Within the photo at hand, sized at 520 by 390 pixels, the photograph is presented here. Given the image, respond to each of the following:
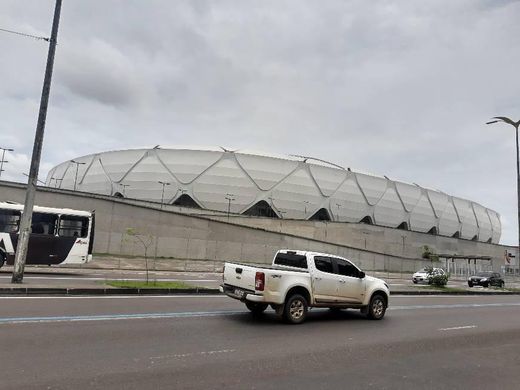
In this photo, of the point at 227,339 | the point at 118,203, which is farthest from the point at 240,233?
the point at 227,339

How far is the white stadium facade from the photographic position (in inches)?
3393

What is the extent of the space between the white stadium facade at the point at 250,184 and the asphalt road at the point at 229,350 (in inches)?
2941

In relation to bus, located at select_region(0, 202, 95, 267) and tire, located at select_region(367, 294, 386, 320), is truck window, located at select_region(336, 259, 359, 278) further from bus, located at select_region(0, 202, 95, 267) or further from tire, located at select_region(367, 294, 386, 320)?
bus, located at select_region(0, 202, 95, 267)

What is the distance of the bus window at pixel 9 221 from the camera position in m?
20.3

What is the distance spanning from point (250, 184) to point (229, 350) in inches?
3144

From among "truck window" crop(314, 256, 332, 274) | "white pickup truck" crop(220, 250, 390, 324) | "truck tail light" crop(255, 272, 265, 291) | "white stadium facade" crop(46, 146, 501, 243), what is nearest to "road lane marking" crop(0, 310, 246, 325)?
"white pickup truck" crop(220, 250, 390, 324)

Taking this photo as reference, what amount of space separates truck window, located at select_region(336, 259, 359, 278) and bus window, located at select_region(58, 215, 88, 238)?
51.2 feet

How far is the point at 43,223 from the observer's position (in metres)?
21.3

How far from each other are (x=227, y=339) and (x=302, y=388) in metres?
2.78

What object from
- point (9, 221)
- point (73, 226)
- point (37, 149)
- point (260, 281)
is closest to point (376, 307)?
point (260, 281)

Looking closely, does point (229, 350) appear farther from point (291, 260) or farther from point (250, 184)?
point (250, 184)

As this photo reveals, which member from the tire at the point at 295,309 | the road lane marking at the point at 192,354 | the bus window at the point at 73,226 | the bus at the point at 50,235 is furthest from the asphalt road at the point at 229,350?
the bus window at the point at 73,226

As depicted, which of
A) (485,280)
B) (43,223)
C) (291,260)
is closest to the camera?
(291,260)

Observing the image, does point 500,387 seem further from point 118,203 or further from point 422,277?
point 118,203
